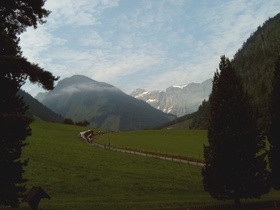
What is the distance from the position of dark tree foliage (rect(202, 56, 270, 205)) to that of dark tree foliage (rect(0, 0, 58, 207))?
649 inches

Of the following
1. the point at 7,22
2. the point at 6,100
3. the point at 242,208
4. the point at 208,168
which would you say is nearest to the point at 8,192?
the point at 6,100

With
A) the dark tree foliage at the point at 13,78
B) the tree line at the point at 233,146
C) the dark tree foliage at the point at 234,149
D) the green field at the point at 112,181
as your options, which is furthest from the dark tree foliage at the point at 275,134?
the dark tree foliage at the point at 13,78

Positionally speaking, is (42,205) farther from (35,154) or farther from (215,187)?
(35,154)

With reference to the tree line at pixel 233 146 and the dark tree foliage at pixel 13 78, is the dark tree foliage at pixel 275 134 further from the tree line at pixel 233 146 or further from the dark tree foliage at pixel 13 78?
the dark tree foliage at pixel 13 78

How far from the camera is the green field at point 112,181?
28.5m

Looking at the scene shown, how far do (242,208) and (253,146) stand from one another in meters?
5.71

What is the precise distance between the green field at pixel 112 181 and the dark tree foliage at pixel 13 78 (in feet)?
29.6

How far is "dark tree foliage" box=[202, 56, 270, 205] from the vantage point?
24.4 metres

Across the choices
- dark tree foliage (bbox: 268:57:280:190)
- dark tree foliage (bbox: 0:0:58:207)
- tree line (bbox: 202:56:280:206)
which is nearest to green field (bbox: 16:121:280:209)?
dark tree foliage (bbox: 268:57:280:190)

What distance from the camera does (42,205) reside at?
25.7 metres

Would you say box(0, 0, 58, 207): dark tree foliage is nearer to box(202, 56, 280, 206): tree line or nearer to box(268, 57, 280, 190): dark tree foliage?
box(202, 56, 280, 206): tree line

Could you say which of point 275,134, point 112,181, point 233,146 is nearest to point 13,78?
point 233,146

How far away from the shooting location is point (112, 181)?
38.7m

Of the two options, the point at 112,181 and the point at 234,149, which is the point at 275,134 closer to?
the point at 234,149
